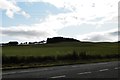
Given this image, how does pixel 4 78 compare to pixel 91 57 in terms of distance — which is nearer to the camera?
pixel 4 78

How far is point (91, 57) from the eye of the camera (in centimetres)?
4103

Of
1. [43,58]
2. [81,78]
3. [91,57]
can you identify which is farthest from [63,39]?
[81,78]

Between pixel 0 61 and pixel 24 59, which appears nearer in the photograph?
pixel 0 61

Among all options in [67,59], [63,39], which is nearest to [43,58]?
[67,59]

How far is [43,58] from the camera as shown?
32.6 meters

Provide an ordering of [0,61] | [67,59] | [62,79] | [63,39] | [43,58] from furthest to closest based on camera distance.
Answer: [63,39] < [67,59] < [43,58] < [0,61] < [62,79]

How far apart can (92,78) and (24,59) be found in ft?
45.7

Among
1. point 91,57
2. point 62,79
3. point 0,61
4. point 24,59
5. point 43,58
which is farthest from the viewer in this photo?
point 91,57

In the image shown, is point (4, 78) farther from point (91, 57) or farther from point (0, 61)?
point (91, 57)

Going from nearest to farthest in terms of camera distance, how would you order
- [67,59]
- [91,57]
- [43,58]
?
[43,58], [67,59], [91,57]

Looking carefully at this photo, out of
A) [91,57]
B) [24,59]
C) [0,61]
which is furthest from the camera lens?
[91,57]

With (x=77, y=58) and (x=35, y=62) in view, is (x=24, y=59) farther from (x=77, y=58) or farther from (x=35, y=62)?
(x=77, y=58)

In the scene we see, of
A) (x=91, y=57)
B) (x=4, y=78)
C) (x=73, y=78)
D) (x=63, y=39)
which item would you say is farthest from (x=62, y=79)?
(x=63, y=39)

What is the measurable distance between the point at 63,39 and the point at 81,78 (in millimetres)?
118756
